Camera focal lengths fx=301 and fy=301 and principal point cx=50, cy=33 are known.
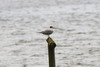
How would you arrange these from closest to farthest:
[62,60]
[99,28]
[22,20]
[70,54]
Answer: [62,60]
[70,54]
[99,28]
[22,20]

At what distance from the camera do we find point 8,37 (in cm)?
1279

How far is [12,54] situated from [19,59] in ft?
2.40

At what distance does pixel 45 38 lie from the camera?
12594 millimetres

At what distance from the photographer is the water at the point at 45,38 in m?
9.37

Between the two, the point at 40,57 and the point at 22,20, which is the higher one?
the point at 22,20

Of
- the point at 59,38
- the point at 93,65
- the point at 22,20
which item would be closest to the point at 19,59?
the point at 93,65

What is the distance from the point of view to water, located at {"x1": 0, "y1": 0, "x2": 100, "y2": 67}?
937 centimetres

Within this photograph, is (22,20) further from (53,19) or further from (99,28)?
(99,28)

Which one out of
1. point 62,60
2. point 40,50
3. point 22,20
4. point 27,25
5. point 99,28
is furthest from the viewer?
point 22,20

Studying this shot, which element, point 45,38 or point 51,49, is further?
point 45,38

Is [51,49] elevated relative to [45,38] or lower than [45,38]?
elevated

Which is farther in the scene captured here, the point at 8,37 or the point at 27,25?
the point at 27,25

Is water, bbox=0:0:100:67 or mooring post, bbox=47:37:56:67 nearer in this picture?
mooring post, bbox=47:37:56:67

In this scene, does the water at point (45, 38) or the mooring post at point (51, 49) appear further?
the water at point (45, 38)
